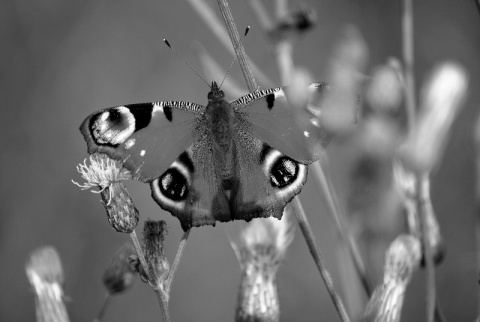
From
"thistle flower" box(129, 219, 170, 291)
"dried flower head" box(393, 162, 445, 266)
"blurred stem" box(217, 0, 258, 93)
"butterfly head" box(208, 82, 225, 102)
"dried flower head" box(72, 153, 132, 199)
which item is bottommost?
"dried flower head" box(393, 162, 445, 266)

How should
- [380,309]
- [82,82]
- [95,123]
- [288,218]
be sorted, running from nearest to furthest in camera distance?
[380,309], [95,123], [288,218], [82,82]

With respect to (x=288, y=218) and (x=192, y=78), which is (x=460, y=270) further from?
(x=192, y=78)

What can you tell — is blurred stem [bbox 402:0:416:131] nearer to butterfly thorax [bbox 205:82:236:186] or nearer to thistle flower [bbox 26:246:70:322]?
butterfly thorax [bbox 205:82:236:186]

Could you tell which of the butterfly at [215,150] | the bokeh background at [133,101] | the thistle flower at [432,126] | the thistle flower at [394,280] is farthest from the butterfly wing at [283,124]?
the bokeh background at [133,101]

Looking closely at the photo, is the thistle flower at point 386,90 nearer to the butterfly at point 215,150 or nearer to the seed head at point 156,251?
the butterfly at point 215,150

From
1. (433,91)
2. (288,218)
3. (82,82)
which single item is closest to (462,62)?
(82,82)

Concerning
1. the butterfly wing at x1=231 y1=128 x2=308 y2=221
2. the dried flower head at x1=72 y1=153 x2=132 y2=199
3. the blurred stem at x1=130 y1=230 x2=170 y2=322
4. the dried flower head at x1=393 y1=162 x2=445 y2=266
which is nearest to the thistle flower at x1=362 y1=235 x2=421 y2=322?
the dried flower head at x1=393 y1=162 x2=445 y2=266
